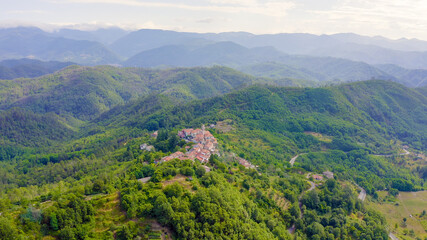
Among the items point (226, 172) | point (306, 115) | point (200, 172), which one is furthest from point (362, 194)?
point (306, 115)

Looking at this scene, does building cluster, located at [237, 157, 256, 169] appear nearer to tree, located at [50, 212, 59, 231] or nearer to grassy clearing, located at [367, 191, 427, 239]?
grassy clearing, located at [367, 191, 427, 239]

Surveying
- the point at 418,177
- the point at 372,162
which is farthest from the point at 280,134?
the point at 418,177

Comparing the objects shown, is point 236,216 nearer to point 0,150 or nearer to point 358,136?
point 358,136

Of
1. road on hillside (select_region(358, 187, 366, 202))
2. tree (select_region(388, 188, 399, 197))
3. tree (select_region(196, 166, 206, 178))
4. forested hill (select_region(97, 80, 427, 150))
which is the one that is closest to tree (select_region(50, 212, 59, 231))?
tree (select_region(196, 166, 206, 178))

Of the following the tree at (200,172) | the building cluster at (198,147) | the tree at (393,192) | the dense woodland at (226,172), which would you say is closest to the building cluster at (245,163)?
the dense woodland at (226,172)

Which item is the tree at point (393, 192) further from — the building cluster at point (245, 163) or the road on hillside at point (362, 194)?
the building cluster at point (245, 163)
